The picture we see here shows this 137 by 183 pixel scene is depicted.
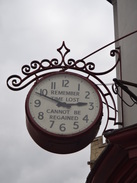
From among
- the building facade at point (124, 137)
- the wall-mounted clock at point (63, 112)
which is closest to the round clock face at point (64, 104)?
the wall-mounted clock at point (63, 112)

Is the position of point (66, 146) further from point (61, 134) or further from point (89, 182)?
point (89, 182)

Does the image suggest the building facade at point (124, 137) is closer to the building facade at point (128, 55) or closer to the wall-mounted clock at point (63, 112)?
the building facade at point (128, 55)

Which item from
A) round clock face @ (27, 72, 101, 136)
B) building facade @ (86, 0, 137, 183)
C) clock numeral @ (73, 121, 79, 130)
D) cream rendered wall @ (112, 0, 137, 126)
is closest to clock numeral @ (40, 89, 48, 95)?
round clock face @ (27, 72, 101, 136)

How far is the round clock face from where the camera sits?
23.8 feet

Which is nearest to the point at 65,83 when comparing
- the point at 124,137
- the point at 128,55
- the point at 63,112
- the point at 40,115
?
the point at 63,112

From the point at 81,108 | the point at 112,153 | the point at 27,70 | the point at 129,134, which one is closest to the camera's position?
the point at 129,134

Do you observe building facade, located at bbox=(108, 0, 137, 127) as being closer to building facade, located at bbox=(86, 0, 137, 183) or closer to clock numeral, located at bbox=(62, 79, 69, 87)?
building facade, located at bbox=(86, 0, 137, 183)

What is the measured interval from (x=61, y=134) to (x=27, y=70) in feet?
4.51

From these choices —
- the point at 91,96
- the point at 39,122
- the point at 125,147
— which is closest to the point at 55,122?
the point at 39,122

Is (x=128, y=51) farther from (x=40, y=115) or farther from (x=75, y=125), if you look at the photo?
(x=40, y=115)

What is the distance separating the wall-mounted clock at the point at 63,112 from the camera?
7.18 metres

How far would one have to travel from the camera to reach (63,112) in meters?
7.41

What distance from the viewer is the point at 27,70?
800 cm

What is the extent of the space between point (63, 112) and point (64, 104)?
0.14 meters
